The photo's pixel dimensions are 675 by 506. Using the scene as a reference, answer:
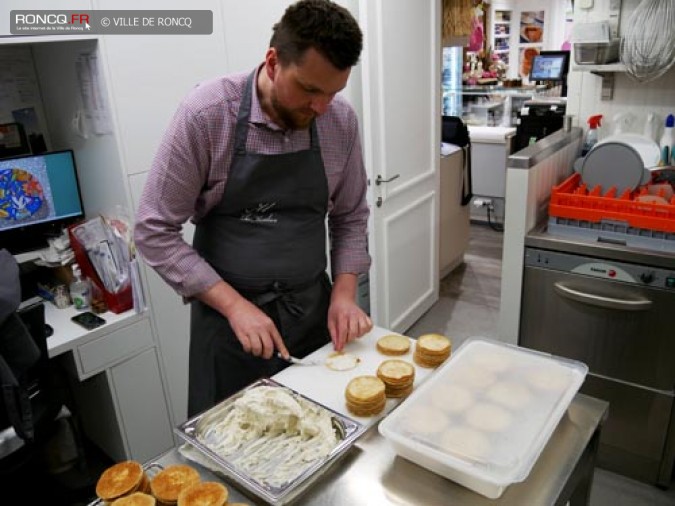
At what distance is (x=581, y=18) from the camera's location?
2.33 m

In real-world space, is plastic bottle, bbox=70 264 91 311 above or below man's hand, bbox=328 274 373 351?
below

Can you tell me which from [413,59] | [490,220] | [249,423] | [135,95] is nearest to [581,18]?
[413,59]

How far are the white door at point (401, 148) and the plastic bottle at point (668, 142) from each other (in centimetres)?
113

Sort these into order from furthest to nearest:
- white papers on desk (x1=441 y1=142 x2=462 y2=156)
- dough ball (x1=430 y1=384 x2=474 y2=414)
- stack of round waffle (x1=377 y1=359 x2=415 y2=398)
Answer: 1. white papers on desk (x1=441 y1=142 x2=462 y2=156)
2. stack of round waffle (x1=377 y1=359 x2=415 y2=398)
3. dough ball (x1=430 y1=384 x2=474 y2=414)

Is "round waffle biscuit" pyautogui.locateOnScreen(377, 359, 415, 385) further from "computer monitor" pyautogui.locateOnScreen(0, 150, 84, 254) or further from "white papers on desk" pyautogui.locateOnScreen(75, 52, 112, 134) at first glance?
"computer monitor" pyautogui.locateOnScreen(0, 150, 84, 254)

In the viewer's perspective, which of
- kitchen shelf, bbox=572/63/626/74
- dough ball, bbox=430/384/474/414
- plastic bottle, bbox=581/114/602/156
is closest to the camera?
dough ball, bbox=430/384/474/414

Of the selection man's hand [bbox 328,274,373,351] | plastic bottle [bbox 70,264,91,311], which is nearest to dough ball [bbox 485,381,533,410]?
man's hand [bbox 328,274,373,351]

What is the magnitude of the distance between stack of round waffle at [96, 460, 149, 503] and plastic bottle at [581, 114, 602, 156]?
222 centimetres

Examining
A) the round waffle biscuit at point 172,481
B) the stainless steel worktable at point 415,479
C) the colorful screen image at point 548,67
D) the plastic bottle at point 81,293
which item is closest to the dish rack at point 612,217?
the stainless steel worktable at point 415,479

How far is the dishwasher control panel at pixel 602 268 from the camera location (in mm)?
1798

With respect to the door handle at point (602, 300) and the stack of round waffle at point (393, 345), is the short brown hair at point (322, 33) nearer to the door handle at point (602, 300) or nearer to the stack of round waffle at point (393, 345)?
the stack of round waffle at point (393, 345)

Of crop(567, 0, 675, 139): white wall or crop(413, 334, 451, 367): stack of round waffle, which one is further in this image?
crop(567, 0, 675, 139): white wall

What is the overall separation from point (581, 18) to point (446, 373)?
1954 mm

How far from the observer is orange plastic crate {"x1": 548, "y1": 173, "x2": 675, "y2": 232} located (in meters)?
1.82
